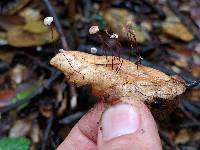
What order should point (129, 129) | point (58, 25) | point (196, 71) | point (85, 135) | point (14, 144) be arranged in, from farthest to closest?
point (196, 71) < point (58, 25) < point (14, 144) < point (85, 135) < point (129, 129)

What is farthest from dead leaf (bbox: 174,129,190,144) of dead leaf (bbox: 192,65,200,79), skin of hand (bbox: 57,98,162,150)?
skin of hand (bbox: 57,98,162,150)

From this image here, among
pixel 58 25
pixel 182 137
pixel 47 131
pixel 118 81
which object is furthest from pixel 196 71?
pixel 118 81

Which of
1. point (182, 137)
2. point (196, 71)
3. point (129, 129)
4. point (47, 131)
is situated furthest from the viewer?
point (196, 71)

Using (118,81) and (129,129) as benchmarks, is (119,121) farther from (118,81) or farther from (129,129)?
(118,81)

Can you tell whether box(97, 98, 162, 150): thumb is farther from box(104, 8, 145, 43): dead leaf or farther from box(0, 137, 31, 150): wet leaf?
box(104, 8, 145, 43): dead leaf

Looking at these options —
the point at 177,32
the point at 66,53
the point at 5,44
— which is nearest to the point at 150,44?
the point at 177,32

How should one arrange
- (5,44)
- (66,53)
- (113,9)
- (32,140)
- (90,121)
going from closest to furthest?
1. (66,53)
2. (90,121)
3. (32,140)
4. (5,44)
5. (113,9)

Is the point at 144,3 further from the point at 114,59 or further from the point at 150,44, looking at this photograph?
the point at 114,59
